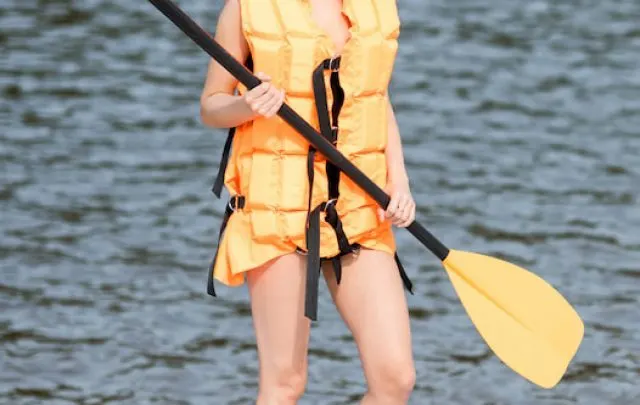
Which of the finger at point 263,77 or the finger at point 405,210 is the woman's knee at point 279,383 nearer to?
the finger at point 405,210

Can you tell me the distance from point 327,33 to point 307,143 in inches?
12.4

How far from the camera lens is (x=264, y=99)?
4293 millimetres

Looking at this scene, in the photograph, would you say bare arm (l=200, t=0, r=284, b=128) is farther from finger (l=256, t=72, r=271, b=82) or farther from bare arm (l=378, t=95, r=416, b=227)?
bare arm (l=378, t=95, r=416, b=227)

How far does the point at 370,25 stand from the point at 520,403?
83.0 inches

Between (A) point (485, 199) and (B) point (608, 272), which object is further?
(A) point (485, 199)

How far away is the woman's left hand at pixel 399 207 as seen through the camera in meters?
4.53

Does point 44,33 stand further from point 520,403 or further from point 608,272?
point 520,403

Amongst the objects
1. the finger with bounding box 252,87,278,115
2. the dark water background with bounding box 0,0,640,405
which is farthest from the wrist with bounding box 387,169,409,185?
the dark water background with bounding box 0,0,640,405

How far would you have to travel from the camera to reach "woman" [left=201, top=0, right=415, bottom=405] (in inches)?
173

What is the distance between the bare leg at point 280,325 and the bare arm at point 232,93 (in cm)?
43

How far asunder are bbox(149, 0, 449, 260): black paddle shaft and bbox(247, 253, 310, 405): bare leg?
282mm

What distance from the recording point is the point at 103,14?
1264 cm

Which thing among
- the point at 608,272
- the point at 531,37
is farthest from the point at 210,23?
the point at 608,272

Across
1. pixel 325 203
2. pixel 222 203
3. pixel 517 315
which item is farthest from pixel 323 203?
pixel 222 203
